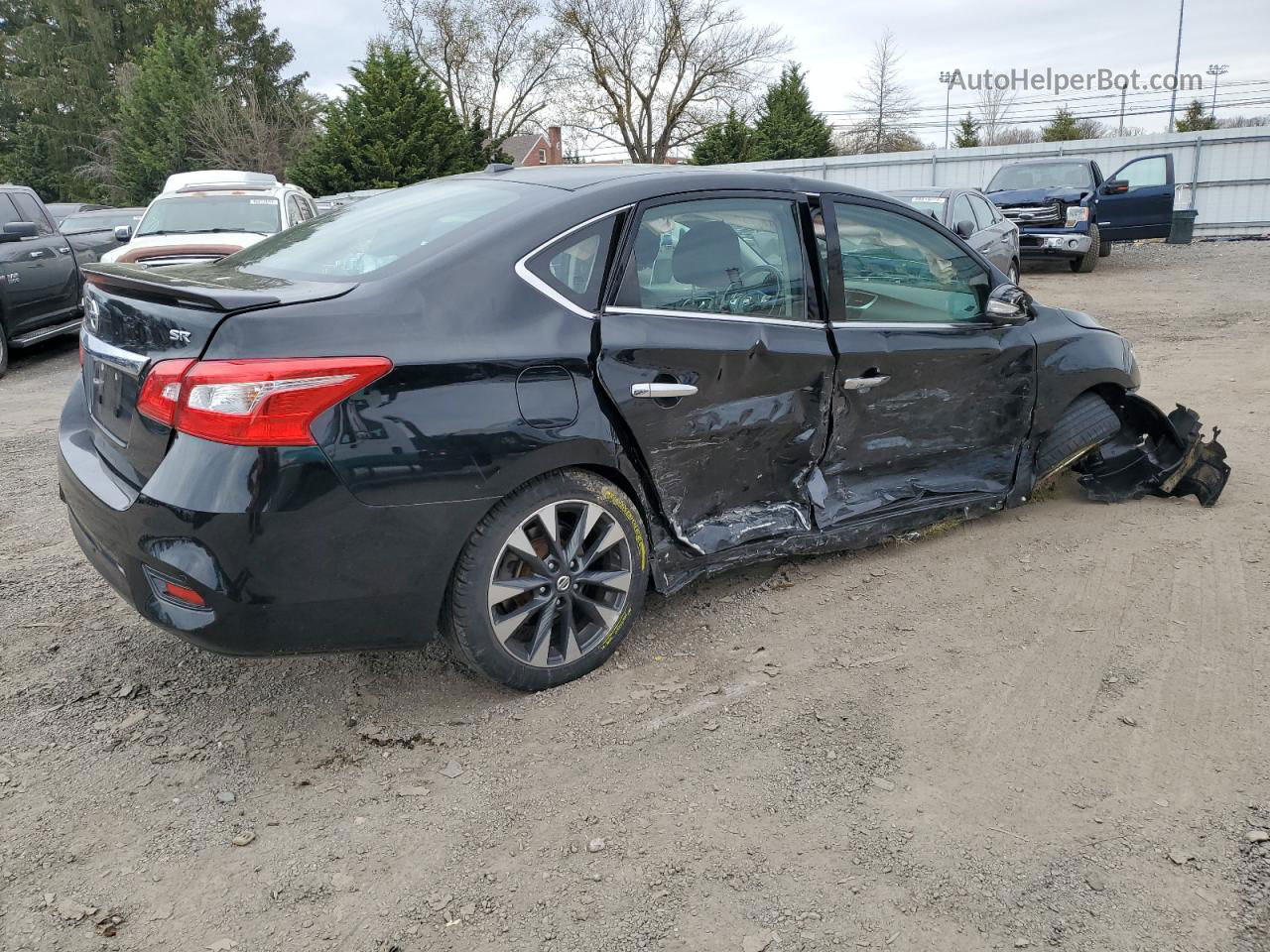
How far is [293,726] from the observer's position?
310 centimetres

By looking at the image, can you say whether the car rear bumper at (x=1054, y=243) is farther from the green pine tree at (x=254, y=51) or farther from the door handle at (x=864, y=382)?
the green pine tree at (x=254, y=51)

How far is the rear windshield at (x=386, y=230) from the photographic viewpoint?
10.5 ft

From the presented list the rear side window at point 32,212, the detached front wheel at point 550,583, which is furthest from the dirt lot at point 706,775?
the rear side window at point 32,212

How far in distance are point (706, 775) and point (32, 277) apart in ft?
31.5

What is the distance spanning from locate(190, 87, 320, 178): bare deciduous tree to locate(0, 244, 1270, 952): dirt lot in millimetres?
34419

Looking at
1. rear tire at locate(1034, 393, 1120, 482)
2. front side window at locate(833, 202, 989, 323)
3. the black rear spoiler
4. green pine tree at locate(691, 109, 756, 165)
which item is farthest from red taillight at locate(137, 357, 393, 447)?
green pine tree at locate(691, 109, 756, 165)

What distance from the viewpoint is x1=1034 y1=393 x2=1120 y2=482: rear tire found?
4.70 meters

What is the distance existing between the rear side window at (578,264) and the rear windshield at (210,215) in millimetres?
7933

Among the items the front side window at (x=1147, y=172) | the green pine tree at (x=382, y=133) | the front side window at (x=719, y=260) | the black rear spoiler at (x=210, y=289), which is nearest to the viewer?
the black rear spoiler at (x=210, y=289)

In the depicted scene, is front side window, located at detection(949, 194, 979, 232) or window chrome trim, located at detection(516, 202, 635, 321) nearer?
window chrome trim, located at detection(516, 202, 635, 321)

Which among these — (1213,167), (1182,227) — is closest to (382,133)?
(1182,227)

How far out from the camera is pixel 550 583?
10.3ft

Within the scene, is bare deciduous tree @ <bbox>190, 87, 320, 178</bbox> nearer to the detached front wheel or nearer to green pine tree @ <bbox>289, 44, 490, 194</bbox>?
green pine tree @ <bbox>289, 44, 490, 194</bbox>

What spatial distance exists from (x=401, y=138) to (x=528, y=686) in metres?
28.2
